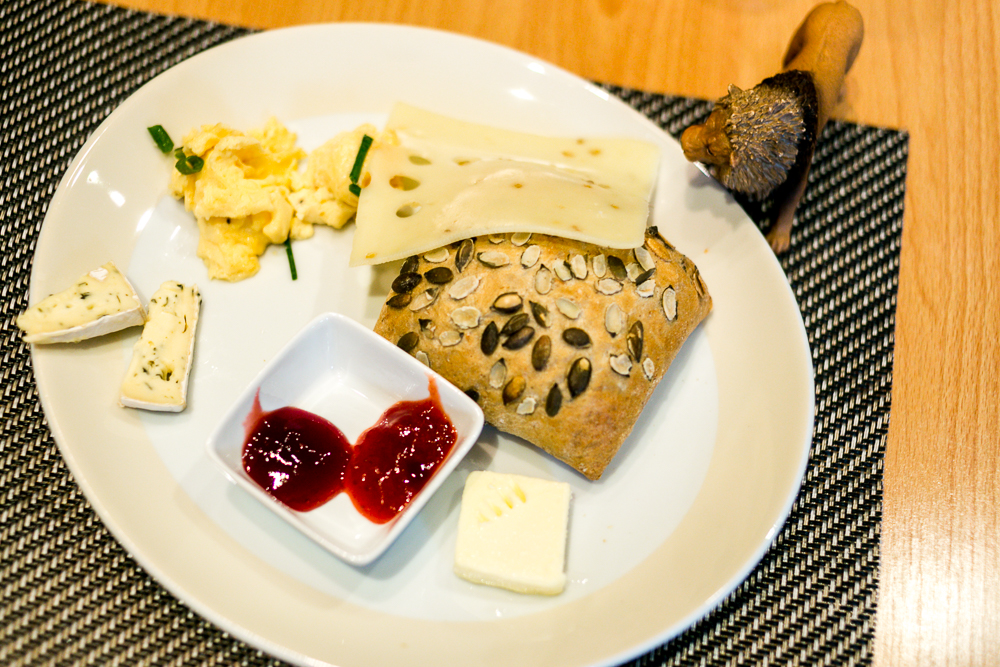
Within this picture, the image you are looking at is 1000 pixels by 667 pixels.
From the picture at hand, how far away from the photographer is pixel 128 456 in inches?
74.4

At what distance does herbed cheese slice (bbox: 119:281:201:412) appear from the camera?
1.92 m

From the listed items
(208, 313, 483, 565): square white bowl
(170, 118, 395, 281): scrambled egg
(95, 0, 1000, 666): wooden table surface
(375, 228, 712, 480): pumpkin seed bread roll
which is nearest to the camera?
(208, 313, 483, 565): square white bowl

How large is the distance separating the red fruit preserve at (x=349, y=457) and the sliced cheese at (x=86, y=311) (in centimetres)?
52

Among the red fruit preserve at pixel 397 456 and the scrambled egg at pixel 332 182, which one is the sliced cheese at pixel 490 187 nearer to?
the scrambled egg at pixel 332 182

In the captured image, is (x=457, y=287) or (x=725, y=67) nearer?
(x=457, y=287)

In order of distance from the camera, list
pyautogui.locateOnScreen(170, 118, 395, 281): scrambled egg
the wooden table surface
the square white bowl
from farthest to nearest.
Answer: pyautogui.locateOnScreen(170, 118, 395, 281): scrambled egg
the wooden table surface
the square white bowl

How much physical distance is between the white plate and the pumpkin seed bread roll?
0.21 meters

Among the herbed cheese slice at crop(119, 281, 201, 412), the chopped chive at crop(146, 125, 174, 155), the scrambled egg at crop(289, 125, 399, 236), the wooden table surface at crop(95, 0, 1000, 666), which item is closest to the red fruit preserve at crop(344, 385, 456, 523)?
the herbed cheese slice at crop(119, 281, 201, 412)

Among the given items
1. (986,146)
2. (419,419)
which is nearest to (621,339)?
(419,419)

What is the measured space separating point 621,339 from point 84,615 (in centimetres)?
166

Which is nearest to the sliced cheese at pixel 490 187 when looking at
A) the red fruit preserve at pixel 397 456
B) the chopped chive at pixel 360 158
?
the chopped chive at pixel 360 158

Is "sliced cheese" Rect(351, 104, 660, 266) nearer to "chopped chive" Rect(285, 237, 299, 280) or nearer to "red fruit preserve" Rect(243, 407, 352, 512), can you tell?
"chopped chive" Rect(285, 237, 299, 280)

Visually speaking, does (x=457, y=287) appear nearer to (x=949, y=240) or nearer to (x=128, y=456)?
(x=128, y=456)

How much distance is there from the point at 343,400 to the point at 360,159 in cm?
81
